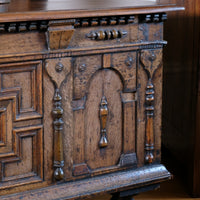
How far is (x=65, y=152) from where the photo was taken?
1738mm

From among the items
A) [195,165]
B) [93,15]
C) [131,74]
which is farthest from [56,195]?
[195,165]

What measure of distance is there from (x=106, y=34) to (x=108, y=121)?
0.31 metres

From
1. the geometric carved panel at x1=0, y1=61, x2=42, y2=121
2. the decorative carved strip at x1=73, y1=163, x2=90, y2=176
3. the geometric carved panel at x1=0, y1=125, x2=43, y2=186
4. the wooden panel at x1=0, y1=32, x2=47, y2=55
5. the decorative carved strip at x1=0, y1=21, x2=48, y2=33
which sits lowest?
the decorative carved strip at x1=73, y1=163, x2=90, y2=176

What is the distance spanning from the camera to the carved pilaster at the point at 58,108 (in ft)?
5.41

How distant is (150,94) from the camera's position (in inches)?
71.6

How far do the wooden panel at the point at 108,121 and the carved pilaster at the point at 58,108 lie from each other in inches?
4.1

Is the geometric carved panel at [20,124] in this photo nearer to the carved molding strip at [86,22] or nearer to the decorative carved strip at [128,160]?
the carved molding strip at [86,22]

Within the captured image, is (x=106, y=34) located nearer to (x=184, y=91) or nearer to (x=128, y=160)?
(x=128, y=160)

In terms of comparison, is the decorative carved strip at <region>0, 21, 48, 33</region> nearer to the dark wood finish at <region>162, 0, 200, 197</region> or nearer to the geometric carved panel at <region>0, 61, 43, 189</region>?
the geometric carved panel at <region>0, 61, 43, 189</region>

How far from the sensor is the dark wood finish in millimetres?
2238

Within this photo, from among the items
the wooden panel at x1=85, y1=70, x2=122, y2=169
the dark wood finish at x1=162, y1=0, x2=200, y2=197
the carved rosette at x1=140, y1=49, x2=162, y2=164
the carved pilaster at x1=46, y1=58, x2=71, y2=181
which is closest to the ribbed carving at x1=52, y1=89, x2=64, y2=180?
the carved pilaster at x1=46, y1=58, x2=71, y2=181

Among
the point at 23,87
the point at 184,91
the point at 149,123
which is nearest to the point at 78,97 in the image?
the point at 23,87

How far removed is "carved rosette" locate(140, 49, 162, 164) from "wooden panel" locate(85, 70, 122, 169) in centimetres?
10

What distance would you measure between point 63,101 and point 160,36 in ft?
1.36
